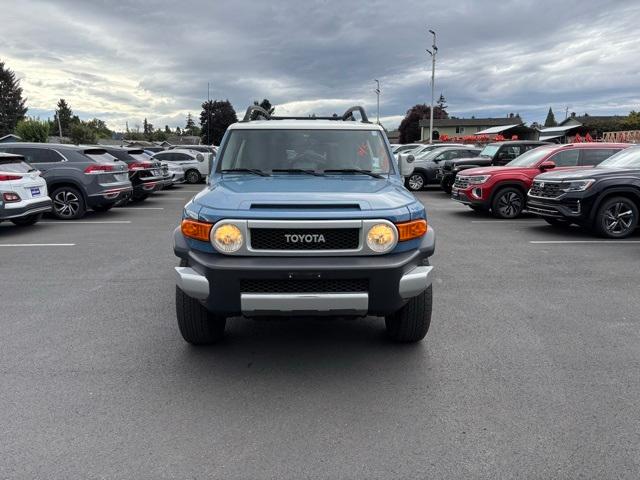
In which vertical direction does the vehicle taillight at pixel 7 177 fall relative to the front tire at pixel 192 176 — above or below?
above

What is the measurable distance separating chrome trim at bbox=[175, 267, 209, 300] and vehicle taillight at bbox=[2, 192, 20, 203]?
7.58 metres

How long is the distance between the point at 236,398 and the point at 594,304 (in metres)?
4.03

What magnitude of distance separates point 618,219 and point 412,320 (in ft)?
23.1

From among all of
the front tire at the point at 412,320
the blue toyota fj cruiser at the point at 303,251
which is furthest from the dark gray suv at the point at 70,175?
the front tire at the point at 412,320

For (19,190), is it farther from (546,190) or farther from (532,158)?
(532,158)

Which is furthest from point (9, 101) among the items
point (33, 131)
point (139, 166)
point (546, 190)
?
point (546, 190)

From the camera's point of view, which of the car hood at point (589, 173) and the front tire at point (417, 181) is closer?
the car hood at point (589, 173)

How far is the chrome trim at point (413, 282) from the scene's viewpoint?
139 inches

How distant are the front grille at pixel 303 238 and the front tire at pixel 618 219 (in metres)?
7.44

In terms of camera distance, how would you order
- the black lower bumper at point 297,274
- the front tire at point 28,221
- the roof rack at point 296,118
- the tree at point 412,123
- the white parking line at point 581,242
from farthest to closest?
the tree at point 412,123 < the front tire at point 28,221 < the white parking line at point 581,242 < the roof rack at point 296,118 < the black lower bumper at point 297,274

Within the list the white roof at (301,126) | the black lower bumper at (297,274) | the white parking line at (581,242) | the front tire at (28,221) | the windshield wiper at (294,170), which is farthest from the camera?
the front tire at (28,221)

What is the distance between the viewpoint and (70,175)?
469 inches

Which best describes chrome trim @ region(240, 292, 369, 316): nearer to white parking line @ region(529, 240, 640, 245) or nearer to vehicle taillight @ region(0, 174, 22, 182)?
white parking line @ region(529, 240, 640, 245)

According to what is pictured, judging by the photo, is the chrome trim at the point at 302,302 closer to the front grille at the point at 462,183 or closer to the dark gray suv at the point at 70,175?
the front grille at the point at 462,183
